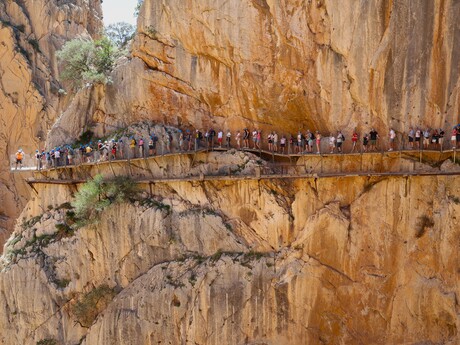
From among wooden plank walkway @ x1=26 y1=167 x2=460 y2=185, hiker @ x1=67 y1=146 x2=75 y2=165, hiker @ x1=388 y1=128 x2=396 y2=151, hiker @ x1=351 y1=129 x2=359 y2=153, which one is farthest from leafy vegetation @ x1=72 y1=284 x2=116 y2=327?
hiker @ x1=388 y1=128 x2=396 y2=151

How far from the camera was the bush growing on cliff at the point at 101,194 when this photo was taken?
994 inches

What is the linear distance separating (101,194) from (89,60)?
25.3 ft

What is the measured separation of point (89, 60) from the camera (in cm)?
2889

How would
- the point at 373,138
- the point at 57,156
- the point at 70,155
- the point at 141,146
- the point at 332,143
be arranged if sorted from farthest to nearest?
the point at 57,156 < the point at 70,155 < the point at 141,146 < the point at 332,143 < the point at 373,138

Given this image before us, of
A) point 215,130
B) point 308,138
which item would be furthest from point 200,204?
point 308,138

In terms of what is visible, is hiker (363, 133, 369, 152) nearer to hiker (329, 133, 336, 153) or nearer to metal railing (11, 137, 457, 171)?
metal railing (11, 137, 457, 171)

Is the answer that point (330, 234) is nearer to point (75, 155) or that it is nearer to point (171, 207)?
point (171, 207)

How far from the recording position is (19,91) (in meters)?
42.4

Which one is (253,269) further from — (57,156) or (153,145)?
(57,156)

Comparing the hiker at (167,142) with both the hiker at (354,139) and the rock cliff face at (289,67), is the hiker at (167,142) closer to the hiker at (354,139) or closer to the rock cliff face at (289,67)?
the rock cliff face at (289,67)

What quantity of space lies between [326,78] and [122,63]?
34.1ft

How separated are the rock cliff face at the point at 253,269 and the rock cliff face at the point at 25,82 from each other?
1687 cm

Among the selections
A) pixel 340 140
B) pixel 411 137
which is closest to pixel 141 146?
pixel 340 140

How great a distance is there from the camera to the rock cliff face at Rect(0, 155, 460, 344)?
20969 millimetres
